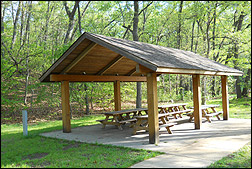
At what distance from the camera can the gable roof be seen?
6.55 metres

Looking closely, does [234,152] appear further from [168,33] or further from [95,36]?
[168,33]

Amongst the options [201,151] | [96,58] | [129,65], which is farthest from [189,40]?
[201,151]

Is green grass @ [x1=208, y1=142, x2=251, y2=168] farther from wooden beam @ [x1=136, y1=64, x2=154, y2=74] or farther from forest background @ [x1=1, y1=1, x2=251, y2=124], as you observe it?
forest background @ [x1=1, y1=1, x2=251, y2=124]

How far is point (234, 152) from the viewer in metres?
5.52

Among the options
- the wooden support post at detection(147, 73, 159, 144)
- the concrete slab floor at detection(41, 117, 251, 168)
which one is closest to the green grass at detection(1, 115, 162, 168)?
the concrete slab floor at detection(41, 117, 251, 168)

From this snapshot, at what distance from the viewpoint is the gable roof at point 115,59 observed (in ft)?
21.5

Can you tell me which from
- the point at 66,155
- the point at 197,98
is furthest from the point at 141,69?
the point at 197,98

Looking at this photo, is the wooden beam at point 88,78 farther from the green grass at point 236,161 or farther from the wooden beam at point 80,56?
the green grass at point 236,161

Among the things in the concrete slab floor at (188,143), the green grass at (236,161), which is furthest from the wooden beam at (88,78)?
the green grass at (236,161)

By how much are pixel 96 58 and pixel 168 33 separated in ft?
59.1

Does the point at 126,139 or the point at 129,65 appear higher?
the point at 129,65

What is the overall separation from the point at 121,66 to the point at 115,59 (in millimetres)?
958

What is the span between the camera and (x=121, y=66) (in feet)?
34.3

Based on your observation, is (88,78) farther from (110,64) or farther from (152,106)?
(152,106)
